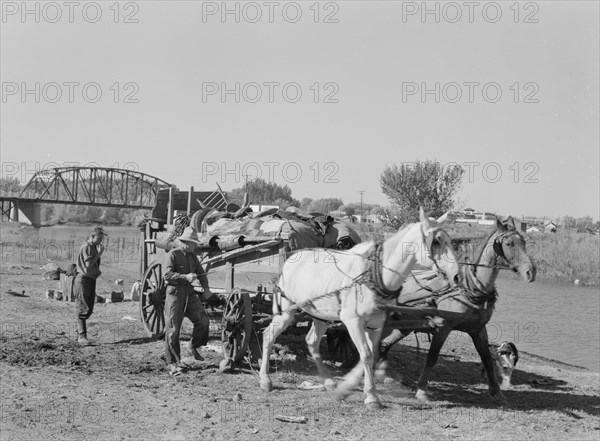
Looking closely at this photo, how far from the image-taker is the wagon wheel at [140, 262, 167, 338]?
39.5 ft

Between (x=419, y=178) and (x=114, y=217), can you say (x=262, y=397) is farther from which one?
(x=114, y=217)

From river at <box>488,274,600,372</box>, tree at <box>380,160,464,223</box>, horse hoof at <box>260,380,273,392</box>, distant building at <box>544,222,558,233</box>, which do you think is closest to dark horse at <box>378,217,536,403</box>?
horse hoof at <box>260,380,273,392</box>

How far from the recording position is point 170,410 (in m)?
8.00

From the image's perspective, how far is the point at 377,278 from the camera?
26.6 ft

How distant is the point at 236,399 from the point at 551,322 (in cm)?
1546

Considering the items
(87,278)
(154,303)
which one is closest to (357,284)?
(154,303)

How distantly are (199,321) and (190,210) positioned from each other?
3.74 meters

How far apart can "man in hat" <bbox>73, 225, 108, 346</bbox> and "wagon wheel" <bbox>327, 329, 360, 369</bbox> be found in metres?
4.26

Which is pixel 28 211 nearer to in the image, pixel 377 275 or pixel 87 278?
pixel 87 278

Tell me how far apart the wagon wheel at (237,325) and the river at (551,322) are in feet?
27.9

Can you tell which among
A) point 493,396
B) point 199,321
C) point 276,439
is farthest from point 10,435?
point 493,396

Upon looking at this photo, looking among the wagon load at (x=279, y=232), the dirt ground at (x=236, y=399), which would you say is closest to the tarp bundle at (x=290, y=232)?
the wagon load at (x=279, y=232)

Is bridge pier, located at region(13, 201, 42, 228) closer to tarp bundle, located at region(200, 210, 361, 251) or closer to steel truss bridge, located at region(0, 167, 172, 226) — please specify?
steel truss bridge, located at region(0, 167, 172, 226)

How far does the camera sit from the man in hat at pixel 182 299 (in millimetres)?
9938
